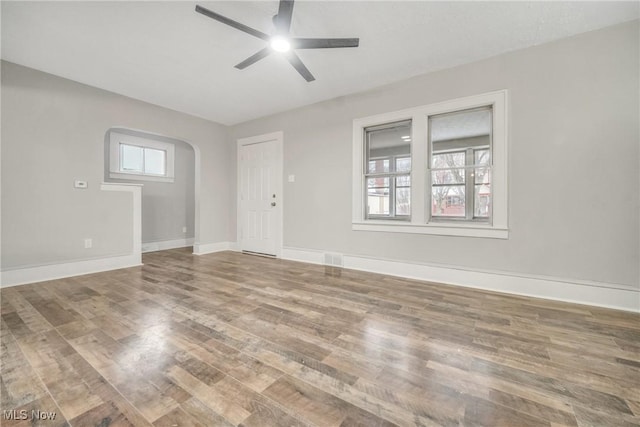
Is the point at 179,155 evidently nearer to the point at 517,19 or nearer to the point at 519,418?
the point at 517,19

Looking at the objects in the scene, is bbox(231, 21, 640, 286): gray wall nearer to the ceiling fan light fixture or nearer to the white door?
the ceiling fan light fixture

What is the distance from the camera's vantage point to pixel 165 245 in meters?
5.64

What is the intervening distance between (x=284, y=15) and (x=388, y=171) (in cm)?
230

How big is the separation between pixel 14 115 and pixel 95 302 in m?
2.45

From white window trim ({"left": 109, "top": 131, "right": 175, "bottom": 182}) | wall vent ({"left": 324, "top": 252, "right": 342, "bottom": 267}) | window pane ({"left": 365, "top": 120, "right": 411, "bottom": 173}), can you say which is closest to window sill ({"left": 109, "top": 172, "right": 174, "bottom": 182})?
white window trim ({"left": 109, "top": 131, "right": 175, "bottom": 182})

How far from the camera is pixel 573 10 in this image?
2.23 metres

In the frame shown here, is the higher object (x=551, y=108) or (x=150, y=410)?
(x=551, y=108)

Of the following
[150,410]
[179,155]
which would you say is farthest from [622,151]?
[179,155]

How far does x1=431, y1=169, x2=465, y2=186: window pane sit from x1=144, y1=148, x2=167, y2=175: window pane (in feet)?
17.6

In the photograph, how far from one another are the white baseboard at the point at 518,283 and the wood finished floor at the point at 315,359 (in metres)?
0.18

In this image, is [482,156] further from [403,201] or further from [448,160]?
[403,201]

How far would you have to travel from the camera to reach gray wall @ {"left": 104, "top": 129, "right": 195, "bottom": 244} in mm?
5344

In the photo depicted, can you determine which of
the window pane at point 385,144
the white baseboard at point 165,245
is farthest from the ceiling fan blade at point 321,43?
the white baseboard at point 165,245

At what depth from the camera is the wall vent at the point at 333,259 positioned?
3.99 metres
